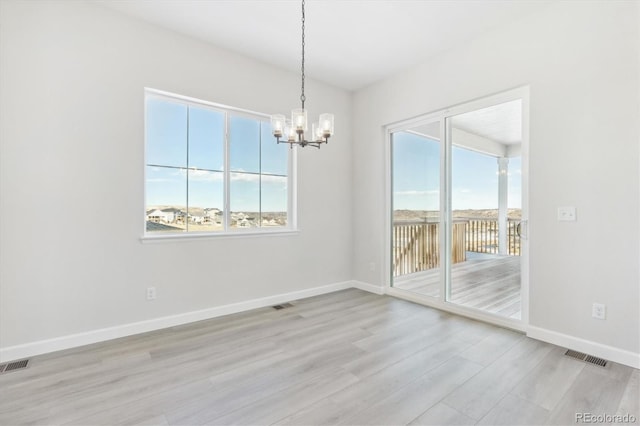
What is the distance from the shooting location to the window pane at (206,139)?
3424 millimetres

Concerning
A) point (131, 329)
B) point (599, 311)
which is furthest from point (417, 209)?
point (131, 329)

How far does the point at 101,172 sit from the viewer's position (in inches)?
110

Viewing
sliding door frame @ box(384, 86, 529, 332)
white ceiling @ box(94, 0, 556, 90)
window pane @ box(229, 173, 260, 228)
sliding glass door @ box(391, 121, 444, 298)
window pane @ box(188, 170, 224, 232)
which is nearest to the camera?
white ceiling @ box(94, 0, 556, 90)

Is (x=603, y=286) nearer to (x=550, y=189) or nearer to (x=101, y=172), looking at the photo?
(x=550, y=189)

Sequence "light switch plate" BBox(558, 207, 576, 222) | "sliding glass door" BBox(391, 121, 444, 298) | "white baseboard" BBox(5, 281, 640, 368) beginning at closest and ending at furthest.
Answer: "white baseboard" BBox(5, 281, 640, 368) → "light switch plate" BBox(558, 207, 576, 222) → "sliding glass door" BBox(391, 121, 444, 298)

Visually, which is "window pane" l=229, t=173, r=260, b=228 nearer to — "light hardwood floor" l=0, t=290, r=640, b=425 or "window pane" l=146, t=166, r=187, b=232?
"window pane" l=146, t=166, r=187, b=232

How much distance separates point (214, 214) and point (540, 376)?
331cm

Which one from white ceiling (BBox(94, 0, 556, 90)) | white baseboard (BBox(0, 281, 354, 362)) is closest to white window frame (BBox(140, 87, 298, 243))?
white ceiling (BBox(94, 0, 556, 90))

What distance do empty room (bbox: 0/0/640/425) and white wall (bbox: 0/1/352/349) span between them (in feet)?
0.05

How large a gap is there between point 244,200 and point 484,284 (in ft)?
9.79

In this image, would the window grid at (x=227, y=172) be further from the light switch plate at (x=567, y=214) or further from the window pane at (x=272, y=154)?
the light switch plate at (x=567, y=214)

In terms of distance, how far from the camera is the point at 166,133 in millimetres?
3270

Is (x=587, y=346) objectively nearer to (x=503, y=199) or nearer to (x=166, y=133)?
(x=503, y=199)

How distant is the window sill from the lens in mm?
3050
